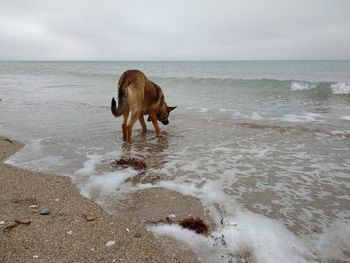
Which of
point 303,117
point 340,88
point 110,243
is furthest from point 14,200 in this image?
point 340,88

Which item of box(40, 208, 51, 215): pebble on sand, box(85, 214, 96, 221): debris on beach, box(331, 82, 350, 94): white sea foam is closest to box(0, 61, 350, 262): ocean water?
box(85, 214, 96, 221): debris on beach

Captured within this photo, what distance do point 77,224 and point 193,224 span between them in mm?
1258

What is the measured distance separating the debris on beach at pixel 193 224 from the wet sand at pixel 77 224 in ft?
0.48

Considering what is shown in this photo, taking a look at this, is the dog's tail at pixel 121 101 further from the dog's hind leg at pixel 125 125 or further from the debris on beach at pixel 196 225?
the debris on beach at pixel 196 225

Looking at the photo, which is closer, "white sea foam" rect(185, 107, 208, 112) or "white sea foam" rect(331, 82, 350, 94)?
"white sea foam" rect(185, 107, 208, 112)

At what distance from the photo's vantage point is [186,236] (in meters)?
3.44

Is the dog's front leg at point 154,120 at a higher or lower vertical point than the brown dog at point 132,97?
lower

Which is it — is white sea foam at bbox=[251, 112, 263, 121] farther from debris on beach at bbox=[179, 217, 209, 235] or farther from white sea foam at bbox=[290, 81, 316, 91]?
white sea foam at bbox=[290, 81, 316, 91]

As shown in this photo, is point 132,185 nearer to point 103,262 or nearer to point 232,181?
point 232,181

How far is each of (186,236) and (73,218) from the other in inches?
51.4

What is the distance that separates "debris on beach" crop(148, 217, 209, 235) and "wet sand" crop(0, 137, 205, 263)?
0.15 metres

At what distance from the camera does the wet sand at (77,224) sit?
3037mm

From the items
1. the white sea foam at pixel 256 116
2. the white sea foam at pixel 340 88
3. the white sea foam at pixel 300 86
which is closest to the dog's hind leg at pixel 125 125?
the white sea foam at pixel 256 116

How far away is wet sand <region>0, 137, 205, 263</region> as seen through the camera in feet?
9.96
